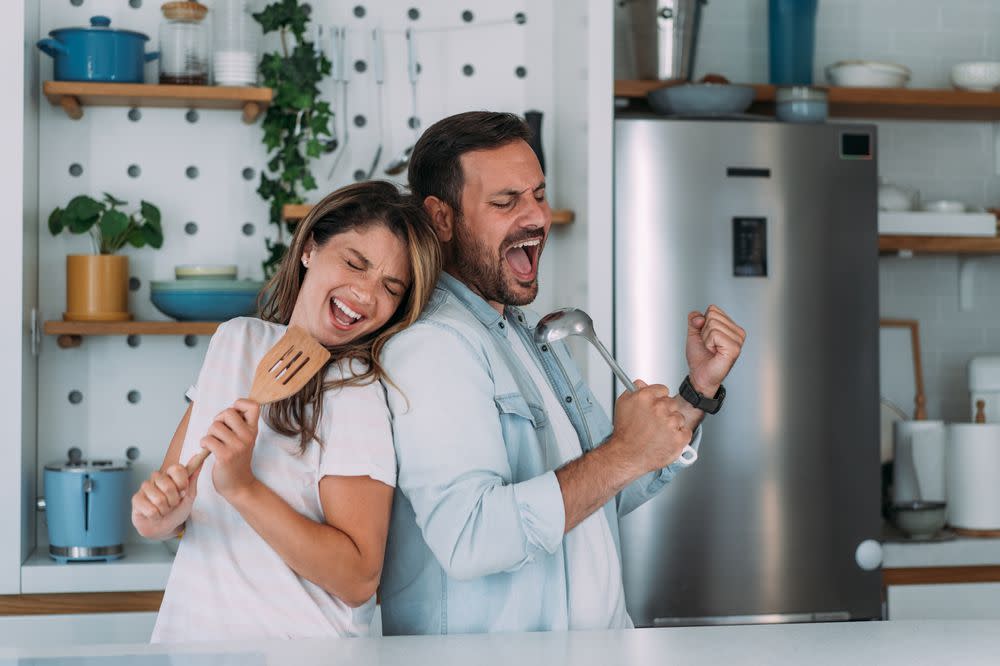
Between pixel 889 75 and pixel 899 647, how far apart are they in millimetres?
2181

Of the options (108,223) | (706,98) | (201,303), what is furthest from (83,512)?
(706,98)

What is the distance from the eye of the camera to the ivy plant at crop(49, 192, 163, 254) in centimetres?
257

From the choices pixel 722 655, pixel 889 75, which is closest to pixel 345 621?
pixel 722 655

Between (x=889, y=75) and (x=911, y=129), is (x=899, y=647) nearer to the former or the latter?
(x=889, y=75)

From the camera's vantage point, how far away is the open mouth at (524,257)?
4.86 ft

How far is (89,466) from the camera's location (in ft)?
8.25

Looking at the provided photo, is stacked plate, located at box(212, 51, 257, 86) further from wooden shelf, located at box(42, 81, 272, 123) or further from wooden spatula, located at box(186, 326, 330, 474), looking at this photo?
wooden spatula, located at box(186, 326, 330, 474)

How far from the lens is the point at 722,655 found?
101 cm

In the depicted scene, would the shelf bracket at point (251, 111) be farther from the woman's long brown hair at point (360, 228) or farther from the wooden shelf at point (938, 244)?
the wooden shelf at point (938, 244)

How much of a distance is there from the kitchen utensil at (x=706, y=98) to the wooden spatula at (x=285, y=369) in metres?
1.61

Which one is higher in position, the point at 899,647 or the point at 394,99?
the point at 394,99

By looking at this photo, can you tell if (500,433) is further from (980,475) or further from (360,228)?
(980,475)

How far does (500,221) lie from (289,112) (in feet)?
4.41

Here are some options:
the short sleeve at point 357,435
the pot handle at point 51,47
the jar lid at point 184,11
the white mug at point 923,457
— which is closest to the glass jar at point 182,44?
the jar lid at point 184,11
